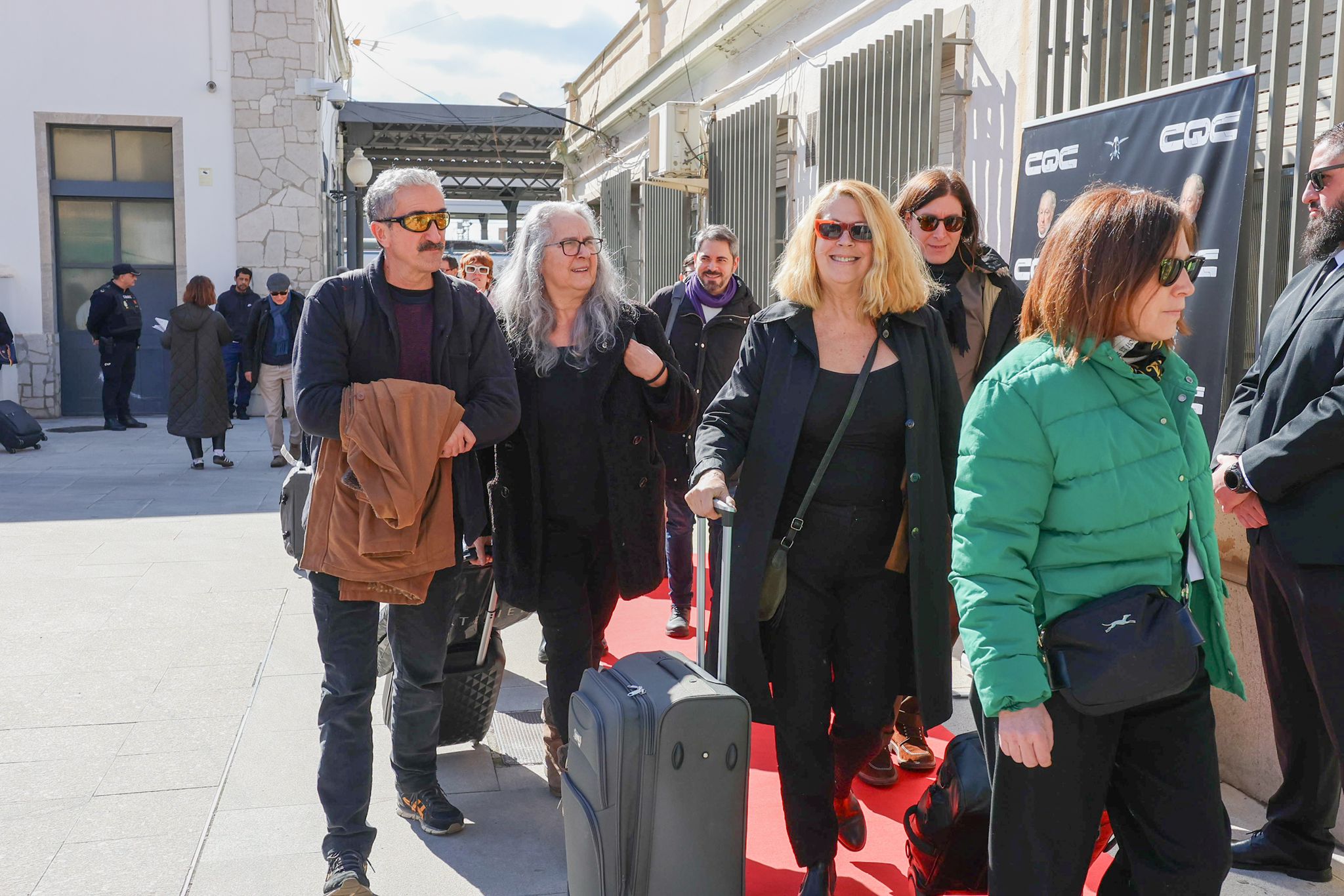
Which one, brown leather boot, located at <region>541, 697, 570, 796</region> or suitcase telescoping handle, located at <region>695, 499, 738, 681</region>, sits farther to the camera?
brown leather boot, located at <region>541, 697, 570, 796</region>

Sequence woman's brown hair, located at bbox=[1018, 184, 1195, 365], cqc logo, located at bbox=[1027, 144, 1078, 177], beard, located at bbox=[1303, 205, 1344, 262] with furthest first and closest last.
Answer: cqc logo, located at bbox=[1027, 144, 1078, 177], beard, located at bbox=[1303, 205, 1344, 262], woman's brown hair, located at bbox=[1018, 184, 1195, 365]

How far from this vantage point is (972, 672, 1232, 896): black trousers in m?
2.15

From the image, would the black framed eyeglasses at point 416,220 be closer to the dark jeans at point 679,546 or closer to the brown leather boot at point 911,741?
the brown leather boot at point 911,741

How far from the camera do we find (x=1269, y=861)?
327 cm

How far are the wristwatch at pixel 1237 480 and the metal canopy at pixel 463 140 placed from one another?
2005cm

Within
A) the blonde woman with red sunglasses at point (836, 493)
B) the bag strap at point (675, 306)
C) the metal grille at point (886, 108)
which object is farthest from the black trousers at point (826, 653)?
the metal grille at point (886, 108)

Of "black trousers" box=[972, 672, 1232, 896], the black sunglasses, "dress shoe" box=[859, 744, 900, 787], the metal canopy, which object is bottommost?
"dress shoe" box=[859, 744, 900, 787]

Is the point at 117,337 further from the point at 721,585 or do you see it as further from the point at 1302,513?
the point at 1302,513

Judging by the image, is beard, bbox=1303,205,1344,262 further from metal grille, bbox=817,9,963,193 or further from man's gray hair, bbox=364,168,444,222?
metal grille, bbox=817,9,963,193

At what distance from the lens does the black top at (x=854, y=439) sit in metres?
2.91

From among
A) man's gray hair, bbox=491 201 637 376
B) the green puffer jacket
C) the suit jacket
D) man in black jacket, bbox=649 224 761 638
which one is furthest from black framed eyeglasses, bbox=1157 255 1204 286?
man in black jacket, bbox=649 224 761 638

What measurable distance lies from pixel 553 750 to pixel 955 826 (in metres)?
1.55

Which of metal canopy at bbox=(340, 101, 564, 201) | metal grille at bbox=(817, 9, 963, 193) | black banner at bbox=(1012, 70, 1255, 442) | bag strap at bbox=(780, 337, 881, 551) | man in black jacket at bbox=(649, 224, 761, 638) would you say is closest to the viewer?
bag strap at bbox=(780, 337, 881, 551)

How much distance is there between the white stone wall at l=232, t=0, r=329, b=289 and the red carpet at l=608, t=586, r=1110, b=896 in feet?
43.4
